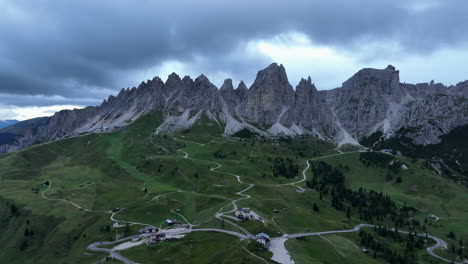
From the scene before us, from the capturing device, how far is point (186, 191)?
7446 inches

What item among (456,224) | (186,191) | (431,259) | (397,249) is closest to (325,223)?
(397,249)

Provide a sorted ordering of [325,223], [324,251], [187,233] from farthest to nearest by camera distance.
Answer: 1. [325,223]
2. [187,233]
3. [324,251]

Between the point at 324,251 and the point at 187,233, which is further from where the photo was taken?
the point at 187,233

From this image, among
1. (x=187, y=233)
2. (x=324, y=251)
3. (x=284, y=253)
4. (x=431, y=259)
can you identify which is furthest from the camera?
(x=431, y=259)

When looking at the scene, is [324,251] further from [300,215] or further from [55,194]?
[55,194]

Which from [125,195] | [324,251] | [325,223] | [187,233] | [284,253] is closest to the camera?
[284,253]

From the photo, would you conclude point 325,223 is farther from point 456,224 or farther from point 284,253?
point 456,224

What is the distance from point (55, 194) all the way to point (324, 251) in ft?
519

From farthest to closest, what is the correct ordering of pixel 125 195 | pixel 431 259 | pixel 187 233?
1. pixel 125 195
2. pixel 431 259
3. pixel 187 233

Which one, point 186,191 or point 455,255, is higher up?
point 186,191

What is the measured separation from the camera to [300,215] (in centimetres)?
15800

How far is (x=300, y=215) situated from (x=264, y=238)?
5017 centimetres

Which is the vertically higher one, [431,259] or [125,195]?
[125,195]

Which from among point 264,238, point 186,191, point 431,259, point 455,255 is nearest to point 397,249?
point 431,259
